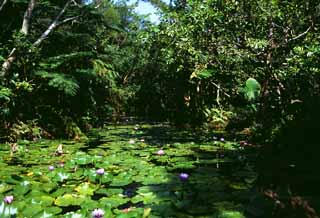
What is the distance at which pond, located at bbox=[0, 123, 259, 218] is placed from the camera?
2729 mm

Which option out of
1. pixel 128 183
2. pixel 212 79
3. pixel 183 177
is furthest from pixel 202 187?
pixel 212 79

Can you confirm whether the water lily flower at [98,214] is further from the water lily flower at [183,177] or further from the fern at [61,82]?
the fern at [61,82]

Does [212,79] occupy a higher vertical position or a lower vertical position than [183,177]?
higher

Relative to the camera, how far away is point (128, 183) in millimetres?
3596

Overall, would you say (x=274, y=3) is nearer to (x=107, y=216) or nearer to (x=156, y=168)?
(x=156, y=168)

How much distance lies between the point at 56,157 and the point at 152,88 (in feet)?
47.4

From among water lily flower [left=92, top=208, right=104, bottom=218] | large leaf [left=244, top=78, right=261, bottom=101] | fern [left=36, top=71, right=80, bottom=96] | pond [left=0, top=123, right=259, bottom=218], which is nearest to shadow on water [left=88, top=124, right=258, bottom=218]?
pond [left=0, top=123, right=259, bottom=218]

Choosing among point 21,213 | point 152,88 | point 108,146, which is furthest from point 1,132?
point 152,88

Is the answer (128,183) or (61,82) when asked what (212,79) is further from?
(128,183)

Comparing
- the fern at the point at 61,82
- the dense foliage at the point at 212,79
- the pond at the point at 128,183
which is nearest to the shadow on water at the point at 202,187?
the pond at the point at 128,183

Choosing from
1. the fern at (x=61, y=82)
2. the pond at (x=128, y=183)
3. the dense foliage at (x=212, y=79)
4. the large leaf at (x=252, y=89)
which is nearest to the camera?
the pond at (x=128, y=183)

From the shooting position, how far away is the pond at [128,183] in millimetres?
2729

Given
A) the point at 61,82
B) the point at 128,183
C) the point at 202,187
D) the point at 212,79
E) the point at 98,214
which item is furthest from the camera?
the point at 212,79

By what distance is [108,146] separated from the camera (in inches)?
242
